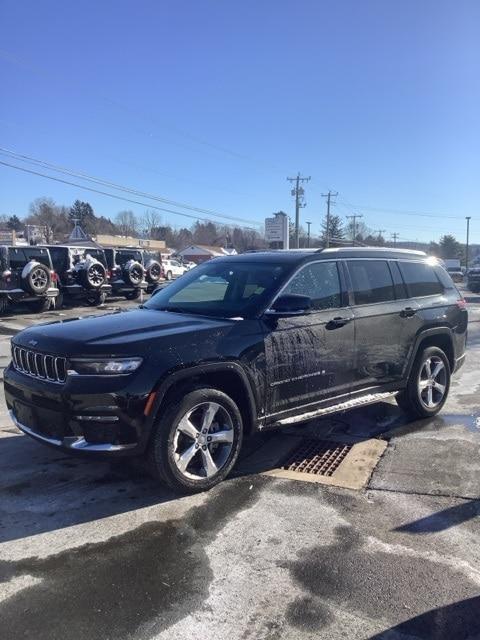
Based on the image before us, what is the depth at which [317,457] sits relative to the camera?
4914mm

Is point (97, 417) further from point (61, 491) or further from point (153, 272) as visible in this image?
point (153, 272)

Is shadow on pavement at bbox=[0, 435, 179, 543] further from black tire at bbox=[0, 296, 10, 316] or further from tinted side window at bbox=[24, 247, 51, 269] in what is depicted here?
tinted side window at bbox=[24, 247, 51, 269]

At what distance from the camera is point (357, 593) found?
289cm

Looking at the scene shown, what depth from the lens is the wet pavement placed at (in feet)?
8.75

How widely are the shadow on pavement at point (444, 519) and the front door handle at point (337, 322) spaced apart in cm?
171

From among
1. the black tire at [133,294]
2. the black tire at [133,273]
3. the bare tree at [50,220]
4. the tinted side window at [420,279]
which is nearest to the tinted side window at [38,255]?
the black tire at [133,273]

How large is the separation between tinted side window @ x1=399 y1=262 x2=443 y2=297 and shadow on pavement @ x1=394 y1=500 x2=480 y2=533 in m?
2.60

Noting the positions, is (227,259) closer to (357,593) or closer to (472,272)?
(357,593)

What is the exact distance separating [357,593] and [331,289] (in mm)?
2755

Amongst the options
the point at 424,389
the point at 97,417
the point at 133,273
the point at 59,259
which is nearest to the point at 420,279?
the point at 424,389

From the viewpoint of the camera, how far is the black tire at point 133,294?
72.3 ft

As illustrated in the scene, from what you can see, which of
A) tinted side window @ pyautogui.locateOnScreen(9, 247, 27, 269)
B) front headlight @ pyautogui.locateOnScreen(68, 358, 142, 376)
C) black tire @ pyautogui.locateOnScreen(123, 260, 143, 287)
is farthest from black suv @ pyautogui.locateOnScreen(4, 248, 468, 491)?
black tire @ pyautogui.locateOnScreen(123, 260, 143, 287)

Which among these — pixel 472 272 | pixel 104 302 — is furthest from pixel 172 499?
pixel 472 272

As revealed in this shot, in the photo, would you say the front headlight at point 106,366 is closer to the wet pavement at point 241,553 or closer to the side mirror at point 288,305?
the wet pavement at point 241,553
